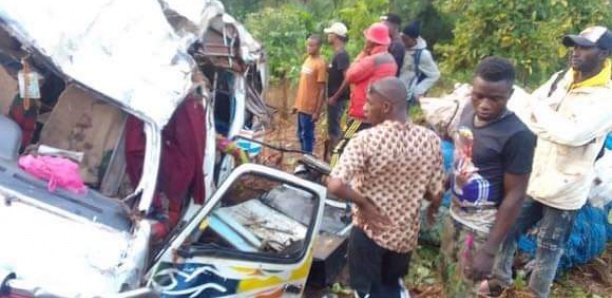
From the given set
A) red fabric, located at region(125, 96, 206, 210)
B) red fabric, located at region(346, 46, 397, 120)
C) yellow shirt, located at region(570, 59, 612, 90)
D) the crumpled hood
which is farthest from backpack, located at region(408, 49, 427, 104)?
the crumpled hood

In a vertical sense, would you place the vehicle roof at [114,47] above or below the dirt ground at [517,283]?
above

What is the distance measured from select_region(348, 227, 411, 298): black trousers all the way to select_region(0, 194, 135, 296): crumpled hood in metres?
1.20

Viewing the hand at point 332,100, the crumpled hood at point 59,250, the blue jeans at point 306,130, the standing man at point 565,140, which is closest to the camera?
the crumpled hood at point 59,250

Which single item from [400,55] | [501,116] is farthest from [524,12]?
[501,116]

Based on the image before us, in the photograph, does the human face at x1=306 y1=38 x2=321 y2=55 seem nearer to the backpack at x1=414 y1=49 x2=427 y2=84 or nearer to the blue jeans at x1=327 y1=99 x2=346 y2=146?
the blue jeans at x1=327 y1=99 x2=346 y2=146

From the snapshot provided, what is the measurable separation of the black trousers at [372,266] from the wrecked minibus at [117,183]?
0.45 meters

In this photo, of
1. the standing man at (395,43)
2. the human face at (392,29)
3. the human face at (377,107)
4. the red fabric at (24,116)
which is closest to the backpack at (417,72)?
the standing man at (395,43)

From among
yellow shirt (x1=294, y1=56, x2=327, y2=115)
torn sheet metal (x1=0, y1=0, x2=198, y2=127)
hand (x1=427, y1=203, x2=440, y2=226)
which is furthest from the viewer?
yellow shirt (x1=294, y1=56, x2=327, y2=115)

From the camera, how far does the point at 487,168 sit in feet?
12.6

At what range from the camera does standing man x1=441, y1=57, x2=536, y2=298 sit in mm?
3738

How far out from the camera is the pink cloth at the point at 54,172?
165 inches

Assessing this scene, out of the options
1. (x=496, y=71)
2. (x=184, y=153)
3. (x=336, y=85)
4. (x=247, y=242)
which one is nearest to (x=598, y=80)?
(x=496, y=71)

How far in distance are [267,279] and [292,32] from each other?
10.7 m

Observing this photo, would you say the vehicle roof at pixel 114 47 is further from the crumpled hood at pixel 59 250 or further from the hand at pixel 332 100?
the hand at pixel 332 100
